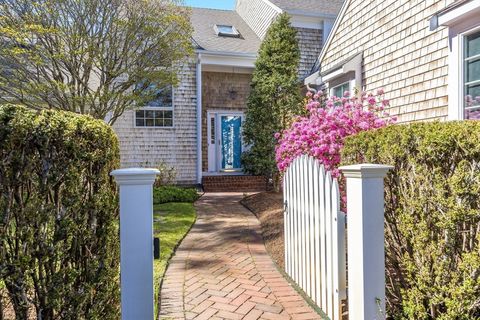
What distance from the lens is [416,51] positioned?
5910mm

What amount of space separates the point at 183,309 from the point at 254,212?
4.50 metres

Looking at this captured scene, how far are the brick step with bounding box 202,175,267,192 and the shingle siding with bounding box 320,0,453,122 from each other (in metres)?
5.18

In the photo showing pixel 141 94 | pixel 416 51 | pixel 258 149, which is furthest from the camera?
pixel 258 149

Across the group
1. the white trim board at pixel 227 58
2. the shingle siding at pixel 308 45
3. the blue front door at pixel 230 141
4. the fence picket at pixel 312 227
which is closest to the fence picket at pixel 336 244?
the fence picket at pixel 312 227

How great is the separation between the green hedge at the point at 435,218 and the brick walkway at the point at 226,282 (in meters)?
0.91

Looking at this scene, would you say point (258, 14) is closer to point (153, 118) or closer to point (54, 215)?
point (153, 118)

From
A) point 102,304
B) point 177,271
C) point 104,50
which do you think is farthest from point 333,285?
point 104,50

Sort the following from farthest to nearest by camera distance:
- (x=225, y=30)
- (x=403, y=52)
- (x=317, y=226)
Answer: (x=225, y=30)
(x=403, y=52)
(x=317, y=226)

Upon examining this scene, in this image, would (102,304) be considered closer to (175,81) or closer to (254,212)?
(254,212)

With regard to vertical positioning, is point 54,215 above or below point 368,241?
above

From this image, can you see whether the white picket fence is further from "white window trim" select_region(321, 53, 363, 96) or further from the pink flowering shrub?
"white window trim" select_region(321, 53, 363, 96)

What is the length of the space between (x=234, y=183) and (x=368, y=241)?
367 inches

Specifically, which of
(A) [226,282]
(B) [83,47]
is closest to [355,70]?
(A) [226,282]

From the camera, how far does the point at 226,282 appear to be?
11.5 feet
